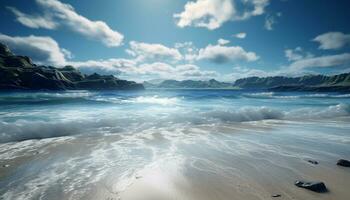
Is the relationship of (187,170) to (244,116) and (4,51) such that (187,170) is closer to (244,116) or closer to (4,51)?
(244,116)

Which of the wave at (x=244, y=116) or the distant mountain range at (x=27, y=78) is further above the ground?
the distant mountain range at (x=27, y=78)

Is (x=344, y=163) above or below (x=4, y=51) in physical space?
below

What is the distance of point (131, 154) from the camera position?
7.83 metres

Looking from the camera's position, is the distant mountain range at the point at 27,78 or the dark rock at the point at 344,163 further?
the distant mountain range at the point at 27,78

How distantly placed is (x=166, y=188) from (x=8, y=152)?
681 centimetres

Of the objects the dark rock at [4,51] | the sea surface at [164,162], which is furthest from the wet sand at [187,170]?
the dark rock at [4,51]

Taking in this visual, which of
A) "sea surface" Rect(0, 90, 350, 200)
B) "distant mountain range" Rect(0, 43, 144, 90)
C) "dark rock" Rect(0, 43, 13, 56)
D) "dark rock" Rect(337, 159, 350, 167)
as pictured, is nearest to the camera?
"sea surface" Rect(0, 90, 350, 200)

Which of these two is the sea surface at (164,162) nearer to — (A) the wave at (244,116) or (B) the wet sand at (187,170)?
(B) the wet sand at (187,170)

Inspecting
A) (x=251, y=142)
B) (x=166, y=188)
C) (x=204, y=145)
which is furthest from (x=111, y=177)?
(x=251, y=142)

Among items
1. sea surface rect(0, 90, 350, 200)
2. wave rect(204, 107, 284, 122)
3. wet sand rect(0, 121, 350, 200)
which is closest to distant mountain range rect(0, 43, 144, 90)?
wave rect(204, 107, 284, 122)

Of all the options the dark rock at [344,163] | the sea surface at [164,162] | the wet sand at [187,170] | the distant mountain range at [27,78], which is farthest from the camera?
the distant mountain range at [27,78]

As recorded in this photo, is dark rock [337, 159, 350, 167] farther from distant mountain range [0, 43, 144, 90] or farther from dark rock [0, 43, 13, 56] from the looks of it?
dark rock [0, 43, 13, 56]

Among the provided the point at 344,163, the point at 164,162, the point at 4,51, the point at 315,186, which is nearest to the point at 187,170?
the point at 164,162

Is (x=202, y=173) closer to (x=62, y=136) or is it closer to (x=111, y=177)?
(x=111, y=177)
